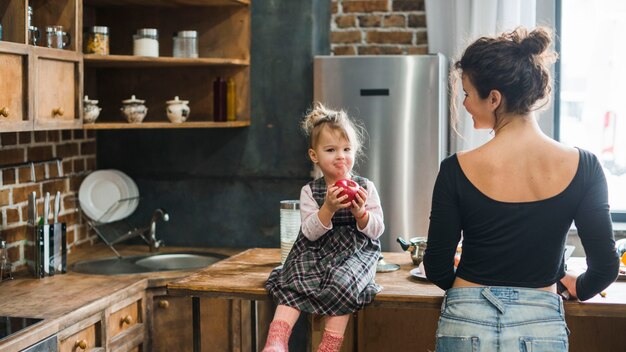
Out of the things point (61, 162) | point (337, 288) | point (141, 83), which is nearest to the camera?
point (337, 288)

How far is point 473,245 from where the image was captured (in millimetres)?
2092

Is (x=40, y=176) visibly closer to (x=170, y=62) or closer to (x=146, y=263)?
(x=146, y=263)

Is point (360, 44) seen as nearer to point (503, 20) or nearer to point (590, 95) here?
point (503, 20)

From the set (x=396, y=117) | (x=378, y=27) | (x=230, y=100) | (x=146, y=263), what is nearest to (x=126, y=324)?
(x=146, y=263)

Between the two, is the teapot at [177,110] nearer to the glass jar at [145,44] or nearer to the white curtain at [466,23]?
the glass jar at [145,44]

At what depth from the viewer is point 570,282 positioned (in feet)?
7.50

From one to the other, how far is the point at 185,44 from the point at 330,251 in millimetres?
1639

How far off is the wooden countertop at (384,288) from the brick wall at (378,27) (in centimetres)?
166

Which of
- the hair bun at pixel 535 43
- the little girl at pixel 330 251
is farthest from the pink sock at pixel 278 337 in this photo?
the hair bun at pixel 535 43

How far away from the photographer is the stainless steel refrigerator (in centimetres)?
384

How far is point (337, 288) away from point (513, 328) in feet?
1.78

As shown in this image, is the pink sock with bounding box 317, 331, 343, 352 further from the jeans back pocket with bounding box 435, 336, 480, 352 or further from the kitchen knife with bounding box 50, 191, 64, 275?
the kitchen knife with bounding box 50, 191, 64, 275

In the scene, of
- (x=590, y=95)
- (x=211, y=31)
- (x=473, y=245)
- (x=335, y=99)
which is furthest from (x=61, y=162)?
(x=590, y=95)

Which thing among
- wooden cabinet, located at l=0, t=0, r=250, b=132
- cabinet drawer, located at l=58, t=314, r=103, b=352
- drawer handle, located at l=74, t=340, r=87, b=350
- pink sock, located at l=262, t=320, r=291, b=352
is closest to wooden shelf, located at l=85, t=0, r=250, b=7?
wooden cabinet, located at l=0, t=0, r=250, b=132
